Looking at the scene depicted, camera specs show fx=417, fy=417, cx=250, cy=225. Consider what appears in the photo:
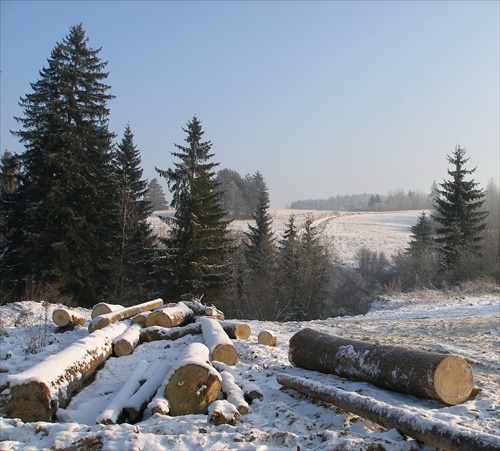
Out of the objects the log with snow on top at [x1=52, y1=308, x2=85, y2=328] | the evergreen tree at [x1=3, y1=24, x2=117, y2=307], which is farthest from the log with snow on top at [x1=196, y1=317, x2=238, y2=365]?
the evergreen tree at [x1=3, y1=24, x2=117, y2=307]

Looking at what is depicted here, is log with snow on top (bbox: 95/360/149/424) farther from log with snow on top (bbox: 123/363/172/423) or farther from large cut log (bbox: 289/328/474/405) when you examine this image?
large cut log (bbox: 289/328/474/405)

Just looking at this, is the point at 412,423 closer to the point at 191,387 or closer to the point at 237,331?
the point at 191,387

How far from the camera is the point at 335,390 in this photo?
228 inches

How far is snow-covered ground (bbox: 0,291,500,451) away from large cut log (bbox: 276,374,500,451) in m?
0.09

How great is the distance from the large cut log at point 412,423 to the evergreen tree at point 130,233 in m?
21.4

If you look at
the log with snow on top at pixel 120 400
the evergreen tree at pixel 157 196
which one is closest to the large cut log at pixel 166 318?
the log with snow on top at pixel 120 400

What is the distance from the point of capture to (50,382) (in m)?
5.78

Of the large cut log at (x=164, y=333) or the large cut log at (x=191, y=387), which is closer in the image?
the large cut log at (x=191, y=387)

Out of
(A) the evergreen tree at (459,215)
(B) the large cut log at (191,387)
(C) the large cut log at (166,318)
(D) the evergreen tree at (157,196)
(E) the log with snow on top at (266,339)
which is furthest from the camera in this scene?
(D) the evergreen tree at (157,196)

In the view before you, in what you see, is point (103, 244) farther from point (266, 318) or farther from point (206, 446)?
point (206, 446)

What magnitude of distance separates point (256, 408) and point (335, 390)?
1.15 meters

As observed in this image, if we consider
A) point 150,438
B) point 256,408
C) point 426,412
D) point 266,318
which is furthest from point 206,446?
point 266,318

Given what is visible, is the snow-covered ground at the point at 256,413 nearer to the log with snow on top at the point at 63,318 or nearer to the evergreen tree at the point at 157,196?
the log with snow on top at the point at 63,318

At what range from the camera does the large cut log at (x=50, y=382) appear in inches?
217
